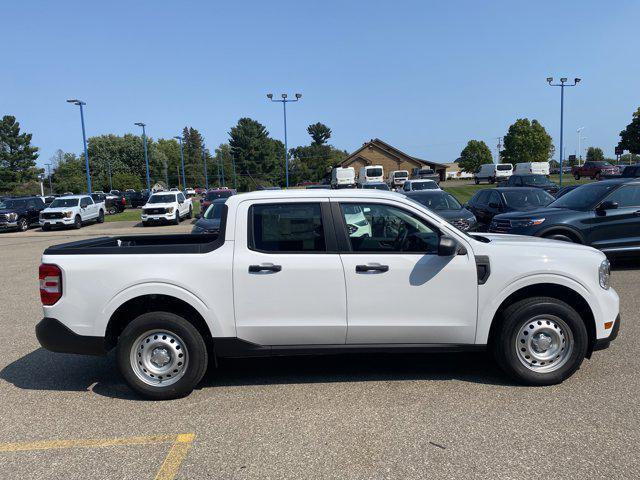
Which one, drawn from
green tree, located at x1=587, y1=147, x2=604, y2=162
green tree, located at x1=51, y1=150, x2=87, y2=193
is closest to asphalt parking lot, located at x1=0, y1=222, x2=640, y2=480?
green tree, located at x1=51, y1=150, x2=87, y2=193

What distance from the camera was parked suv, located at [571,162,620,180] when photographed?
46062mm

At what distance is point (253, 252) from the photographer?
4348mm

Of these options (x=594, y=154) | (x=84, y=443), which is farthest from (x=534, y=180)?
(x=594, y=154)

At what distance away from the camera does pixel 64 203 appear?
27641 millimetres

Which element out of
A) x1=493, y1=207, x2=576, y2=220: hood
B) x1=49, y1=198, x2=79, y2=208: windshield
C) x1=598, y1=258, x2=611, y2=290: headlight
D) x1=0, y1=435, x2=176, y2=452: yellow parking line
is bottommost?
x1=0, y1=435, x2=176, y2=452: yellow parking line

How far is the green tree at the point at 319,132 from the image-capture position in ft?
451

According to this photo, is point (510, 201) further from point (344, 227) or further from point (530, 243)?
point (344, 227)

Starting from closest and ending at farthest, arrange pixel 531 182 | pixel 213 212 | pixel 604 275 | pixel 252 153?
pixel 604 275, pixel 213 212, pixel 531 182, pixel 252 153

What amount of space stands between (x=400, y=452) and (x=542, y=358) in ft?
5.88

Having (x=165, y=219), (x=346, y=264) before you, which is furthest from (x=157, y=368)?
(x=165, y=219)

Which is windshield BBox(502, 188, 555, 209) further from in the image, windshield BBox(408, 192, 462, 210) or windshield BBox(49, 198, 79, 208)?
windshield BBox(49, 198, 79, 208)

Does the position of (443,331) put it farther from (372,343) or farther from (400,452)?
(400,452)

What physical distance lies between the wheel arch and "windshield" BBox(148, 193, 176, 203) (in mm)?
25252

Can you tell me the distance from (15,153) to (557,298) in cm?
9225
